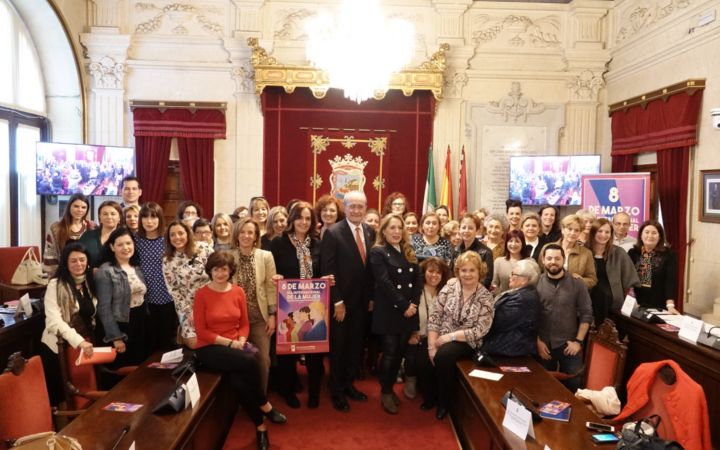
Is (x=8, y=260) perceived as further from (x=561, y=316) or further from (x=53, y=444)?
(x=561, y=316)

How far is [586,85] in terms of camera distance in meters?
7.65

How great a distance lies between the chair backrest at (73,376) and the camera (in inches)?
116

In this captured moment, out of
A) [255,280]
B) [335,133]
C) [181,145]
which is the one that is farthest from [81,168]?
[255,280]

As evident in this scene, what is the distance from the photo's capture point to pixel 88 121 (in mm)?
7418

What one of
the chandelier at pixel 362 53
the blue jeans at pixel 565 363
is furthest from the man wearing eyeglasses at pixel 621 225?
the chandelier at pixel 362 53

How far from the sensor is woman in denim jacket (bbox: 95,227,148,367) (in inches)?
136

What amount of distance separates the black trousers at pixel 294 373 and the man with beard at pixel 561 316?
1.65 meters

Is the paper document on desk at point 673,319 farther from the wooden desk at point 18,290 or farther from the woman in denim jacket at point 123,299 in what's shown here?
the wooden desk at point 18,290

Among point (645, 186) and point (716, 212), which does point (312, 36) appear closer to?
point (645, 186)

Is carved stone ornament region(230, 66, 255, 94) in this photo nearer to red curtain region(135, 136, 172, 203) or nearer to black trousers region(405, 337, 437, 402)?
red curtain region(135, 136, 172, 203)

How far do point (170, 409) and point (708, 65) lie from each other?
20.0ft

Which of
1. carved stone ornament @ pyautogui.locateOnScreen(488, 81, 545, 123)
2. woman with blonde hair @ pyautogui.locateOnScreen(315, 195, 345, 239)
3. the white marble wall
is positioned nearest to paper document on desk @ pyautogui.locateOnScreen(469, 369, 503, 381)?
woman with blonde hair @ pyautogui.locateOnScreen(315, 195, 345, 239)

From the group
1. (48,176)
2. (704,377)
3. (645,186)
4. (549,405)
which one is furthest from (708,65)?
(48,176)

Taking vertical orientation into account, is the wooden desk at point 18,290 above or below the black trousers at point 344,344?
Answer: above
